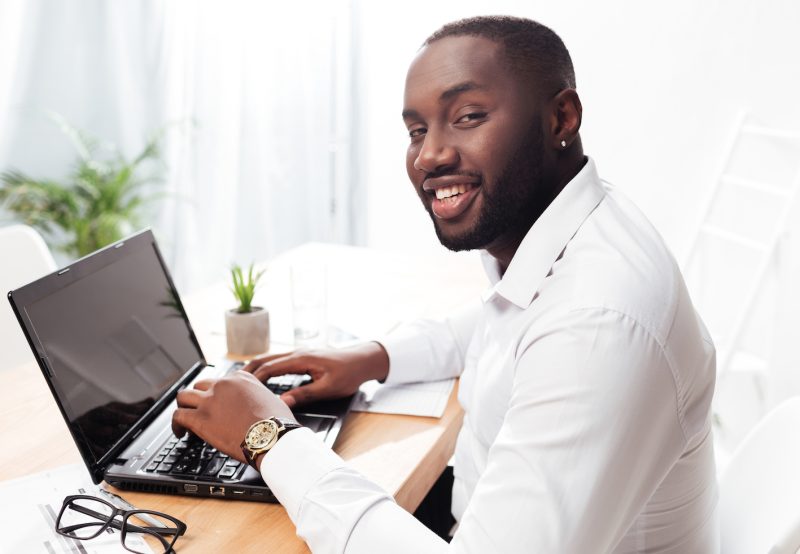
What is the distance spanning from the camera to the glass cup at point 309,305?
4.75ft

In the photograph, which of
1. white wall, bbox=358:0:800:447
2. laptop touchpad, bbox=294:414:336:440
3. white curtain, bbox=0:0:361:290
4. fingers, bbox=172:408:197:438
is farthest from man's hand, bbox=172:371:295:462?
white curtain, bbox=0:0:361:290

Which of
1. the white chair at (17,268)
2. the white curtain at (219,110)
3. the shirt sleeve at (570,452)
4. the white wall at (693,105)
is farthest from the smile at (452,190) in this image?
the white curtain at (219,110)

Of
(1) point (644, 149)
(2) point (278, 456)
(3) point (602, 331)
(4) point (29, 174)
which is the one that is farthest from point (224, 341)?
(4) point (29, 174)

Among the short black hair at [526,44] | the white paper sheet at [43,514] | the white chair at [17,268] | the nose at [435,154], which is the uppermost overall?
the short black hair at [526,44]

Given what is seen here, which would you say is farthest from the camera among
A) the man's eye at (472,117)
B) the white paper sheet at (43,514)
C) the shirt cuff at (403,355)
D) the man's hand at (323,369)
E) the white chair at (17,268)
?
the white chair at (17,268)

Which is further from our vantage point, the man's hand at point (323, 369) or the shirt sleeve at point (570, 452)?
the man's hand at point (323, 369)

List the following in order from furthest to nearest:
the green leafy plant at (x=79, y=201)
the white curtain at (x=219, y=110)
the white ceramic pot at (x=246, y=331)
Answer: the white curtain at (x=219, y=110) < the green leafy plant at (x=79, y=201) < the white ceramic pot at (x=246, y=331)

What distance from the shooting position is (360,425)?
3.77 ft

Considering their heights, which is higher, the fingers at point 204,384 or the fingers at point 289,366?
the fingers at point 204,384

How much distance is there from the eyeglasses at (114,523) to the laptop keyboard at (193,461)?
8cm

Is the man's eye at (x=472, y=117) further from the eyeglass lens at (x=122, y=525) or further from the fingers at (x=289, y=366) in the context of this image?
the eyeglass lens at (x=122, y=525)

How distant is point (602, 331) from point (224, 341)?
3.03 ft

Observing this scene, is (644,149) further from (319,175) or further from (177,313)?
(177,313)

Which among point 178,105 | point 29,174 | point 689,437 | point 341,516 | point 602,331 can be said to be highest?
point 602,331
